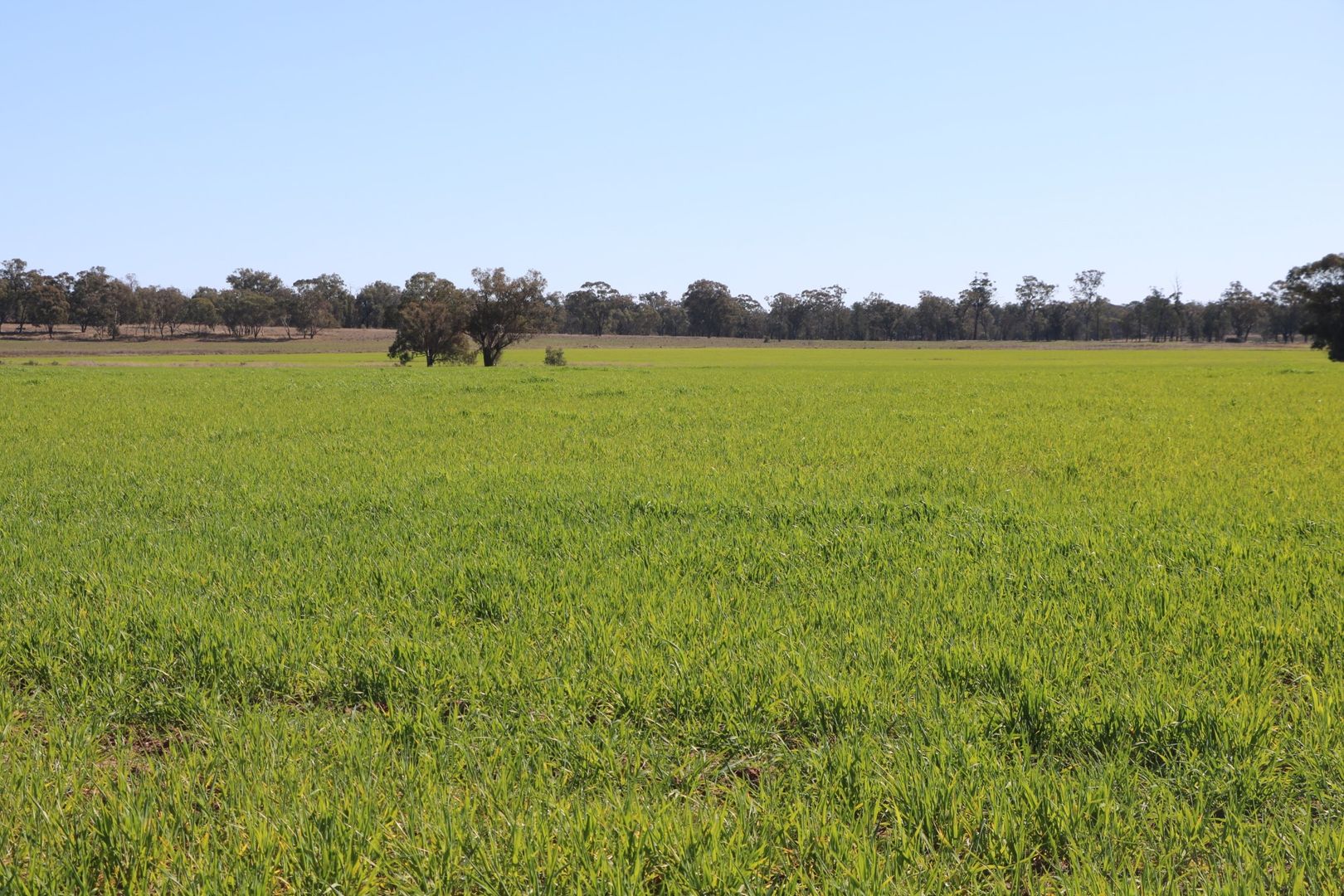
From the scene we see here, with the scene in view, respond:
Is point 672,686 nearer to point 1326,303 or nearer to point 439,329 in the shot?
point 439,329

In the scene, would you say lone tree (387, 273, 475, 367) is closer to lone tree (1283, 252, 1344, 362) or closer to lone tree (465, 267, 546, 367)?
lone tree (465, 267, 546, 367)

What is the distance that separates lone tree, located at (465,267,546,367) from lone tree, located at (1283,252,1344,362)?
68.5 m

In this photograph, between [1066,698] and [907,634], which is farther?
[907,634]

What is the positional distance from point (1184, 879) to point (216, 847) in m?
3.71

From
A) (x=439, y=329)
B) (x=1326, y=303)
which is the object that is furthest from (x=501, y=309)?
(x=1326, y=303)

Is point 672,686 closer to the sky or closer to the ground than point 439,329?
closer to the ground

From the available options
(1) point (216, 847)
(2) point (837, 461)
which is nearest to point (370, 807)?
(1) point (216, 847)

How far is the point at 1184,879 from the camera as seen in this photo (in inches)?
124

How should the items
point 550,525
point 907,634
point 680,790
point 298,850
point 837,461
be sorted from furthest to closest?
1. point 837,461
2. point 550,525
3. point 907,634
4. point 680,790
5. point 298,850

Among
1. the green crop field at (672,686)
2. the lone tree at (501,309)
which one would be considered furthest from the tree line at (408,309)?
the green crop field at (672,686)

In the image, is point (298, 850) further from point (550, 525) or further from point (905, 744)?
point (550, 525)

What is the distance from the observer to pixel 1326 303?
244 ft

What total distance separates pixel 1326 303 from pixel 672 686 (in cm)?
9156

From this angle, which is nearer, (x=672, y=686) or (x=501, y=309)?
(x=672, y=686)
